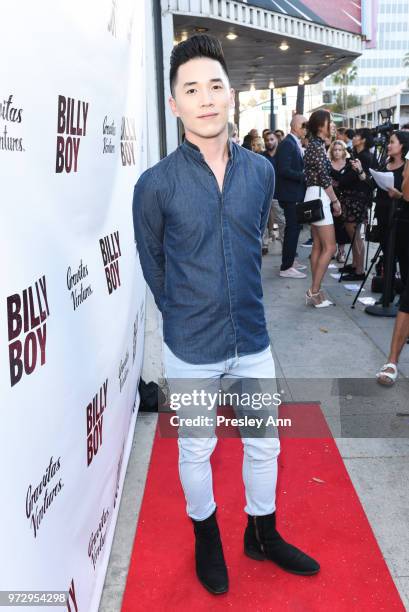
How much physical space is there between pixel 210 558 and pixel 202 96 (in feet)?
5.94

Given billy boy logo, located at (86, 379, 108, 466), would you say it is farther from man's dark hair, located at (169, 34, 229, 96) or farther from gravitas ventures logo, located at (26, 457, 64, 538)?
man's dark hair, located at (169, 34, 229, 96)

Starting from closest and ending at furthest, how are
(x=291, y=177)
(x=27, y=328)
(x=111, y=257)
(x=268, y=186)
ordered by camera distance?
1. (x=27, y=328)
2. (x=268, y=186)
3. (x=111, y=257)
4. (x=291, y=177)

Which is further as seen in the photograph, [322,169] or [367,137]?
[367,137]

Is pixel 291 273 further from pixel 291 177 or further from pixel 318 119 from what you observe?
pixel 318 119

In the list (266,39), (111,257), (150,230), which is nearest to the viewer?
(150,230)

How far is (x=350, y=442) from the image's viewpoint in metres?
3.50

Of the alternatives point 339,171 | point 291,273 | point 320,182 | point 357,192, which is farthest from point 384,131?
point 291,273

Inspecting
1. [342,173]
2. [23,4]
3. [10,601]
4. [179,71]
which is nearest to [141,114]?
[179,71]

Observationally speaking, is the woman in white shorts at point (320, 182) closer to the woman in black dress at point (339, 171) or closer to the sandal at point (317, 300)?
the sandal at point (317, 300)

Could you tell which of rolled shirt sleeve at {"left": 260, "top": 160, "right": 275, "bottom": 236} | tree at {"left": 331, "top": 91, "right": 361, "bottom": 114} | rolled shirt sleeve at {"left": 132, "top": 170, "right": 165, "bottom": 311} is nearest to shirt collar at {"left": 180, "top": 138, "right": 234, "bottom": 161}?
rolled shirt sleeve at {"left": 132, "top": 170, "right": 165, "bottom": 311}

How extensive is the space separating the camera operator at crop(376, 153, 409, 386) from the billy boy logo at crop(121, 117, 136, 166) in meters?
2.03

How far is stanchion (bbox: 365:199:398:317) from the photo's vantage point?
18.5 ft

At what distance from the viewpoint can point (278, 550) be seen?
2408 mm

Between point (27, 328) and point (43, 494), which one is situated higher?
point (27, 328)
